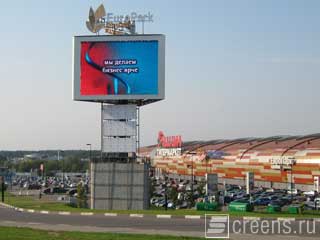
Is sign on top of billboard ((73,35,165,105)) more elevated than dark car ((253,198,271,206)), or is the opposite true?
sign on top of billboard ((73,35,165,105))

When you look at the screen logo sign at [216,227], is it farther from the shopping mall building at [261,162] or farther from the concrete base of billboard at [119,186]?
the shopping mall building at [261,162]

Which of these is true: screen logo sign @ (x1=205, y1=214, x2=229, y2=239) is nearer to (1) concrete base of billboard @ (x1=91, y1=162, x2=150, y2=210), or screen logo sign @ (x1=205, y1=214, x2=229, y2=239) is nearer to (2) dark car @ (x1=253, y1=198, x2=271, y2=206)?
(1) concrete base of billboard @ (x1=91, y1=162, x2=150, y2=210)

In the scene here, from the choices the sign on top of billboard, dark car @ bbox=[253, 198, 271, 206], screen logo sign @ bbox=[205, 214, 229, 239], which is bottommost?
dark car @ bbox=[253, 198, 271, 206]

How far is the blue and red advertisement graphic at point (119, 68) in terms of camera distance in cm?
4750

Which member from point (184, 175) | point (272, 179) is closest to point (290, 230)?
point (272, 179)

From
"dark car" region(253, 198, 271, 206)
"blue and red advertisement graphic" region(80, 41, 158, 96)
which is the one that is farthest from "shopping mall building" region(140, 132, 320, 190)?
→ "blue and red advertisement graphic" region(80, 41, 158, 96)

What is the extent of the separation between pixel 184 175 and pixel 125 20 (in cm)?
8453

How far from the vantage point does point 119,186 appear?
47.0m

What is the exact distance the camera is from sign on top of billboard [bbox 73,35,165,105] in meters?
47.5

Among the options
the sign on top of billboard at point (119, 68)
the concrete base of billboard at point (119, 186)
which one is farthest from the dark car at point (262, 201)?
the sign on top of billboard at point (119, 68)

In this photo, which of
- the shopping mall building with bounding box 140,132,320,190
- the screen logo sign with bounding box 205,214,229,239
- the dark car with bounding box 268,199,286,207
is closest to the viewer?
the screen logo sign with bounding box 205,214,229,239

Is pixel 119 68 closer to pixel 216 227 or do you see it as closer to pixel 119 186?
pixel 119 186

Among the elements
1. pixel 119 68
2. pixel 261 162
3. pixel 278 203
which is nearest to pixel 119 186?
pixel 119 68

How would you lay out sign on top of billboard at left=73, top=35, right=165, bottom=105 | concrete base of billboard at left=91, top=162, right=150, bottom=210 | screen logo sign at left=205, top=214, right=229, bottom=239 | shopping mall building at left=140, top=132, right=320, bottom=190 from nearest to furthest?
screen logo sign at left=205, top=214, right=229, bottom=239 < concrete base of billboard at left=91, top=162, right=150, bottom=210 < sign on top of billboard at left=73, top=35, right=165, bottom=105 < shopping mall building at left=140, top=132, right=320, bottom=190
